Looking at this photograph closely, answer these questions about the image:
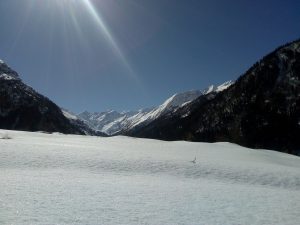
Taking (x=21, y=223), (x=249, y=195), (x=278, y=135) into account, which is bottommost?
(x=21, y=223)

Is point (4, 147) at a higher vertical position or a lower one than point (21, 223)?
higher

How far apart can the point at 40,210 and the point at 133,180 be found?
4.28 metres

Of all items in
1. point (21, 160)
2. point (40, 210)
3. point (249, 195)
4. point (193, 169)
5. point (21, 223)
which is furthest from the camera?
point (193, 169)

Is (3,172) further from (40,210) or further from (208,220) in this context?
(208,220)

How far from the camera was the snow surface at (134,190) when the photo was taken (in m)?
7.43

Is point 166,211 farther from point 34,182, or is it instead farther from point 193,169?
point 193,169

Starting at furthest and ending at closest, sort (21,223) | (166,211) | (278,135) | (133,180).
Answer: (278,135)
(133,180)
(166,211)
(21,223)

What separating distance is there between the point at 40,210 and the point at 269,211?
5.14 metres

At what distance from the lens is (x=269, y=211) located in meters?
8.87

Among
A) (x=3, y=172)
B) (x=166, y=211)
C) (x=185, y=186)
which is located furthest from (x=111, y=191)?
(x=3, y=172)

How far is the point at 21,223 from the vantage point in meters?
6.42

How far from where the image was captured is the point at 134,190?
31.8 feet

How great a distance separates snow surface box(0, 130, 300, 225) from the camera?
24.4 feet

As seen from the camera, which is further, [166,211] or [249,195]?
[249,195]
